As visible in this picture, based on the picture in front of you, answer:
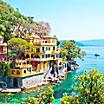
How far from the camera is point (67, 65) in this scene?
70625mm

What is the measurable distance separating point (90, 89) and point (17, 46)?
3206cm

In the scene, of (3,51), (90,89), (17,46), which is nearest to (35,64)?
(3,51)

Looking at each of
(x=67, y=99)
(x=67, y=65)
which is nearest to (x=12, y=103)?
(x=67, y=99)

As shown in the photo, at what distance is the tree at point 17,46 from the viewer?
47.7 m

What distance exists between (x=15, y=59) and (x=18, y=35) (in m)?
18.1

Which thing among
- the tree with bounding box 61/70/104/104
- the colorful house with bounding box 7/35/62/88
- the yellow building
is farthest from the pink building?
the tree with bounding box 61/70/104/104

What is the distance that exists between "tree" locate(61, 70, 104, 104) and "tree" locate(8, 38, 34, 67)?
99.7ft

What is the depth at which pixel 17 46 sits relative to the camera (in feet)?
158

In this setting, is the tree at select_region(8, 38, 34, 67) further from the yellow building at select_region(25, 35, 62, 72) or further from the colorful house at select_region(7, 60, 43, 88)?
the yellow building at select_region(25, 35, 62, 72)

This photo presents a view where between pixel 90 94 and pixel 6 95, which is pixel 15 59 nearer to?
pixel 6 95

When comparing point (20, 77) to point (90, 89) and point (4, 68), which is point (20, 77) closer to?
point (4, 68)

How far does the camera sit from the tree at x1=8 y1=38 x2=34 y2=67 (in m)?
47.7

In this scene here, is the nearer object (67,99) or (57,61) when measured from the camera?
(67,99)

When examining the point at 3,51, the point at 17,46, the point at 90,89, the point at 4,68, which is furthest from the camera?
the point at 3,51
